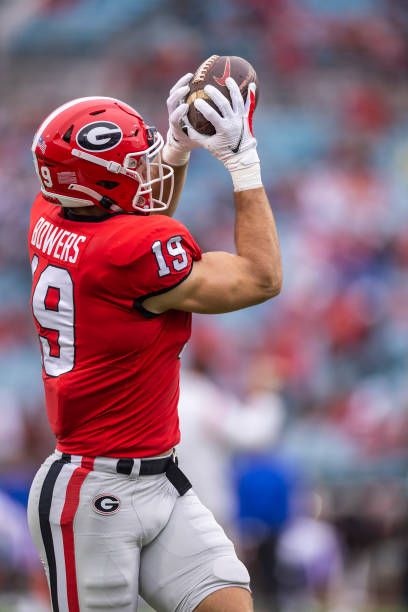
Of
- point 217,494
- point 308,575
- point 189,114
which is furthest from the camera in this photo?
point 308,575

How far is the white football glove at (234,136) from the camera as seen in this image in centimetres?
326

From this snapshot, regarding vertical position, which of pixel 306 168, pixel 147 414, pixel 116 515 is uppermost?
pixel 306 168

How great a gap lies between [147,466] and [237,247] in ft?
2.26

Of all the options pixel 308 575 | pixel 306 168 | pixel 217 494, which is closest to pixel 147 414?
pixel 217 494

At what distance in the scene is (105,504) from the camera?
10.5ft

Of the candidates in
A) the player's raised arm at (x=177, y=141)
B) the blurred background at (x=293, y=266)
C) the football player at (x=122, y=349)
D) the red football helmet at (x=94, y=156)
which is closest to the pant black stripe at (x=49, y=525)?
the football player at (x=122, y=349)

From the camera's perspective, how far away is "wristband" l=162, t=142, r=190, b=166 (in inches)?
147

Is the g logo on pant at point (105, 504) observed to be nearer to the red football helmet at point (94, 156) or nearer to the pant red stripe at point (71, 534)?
the pant red stripe at point (71, 534)

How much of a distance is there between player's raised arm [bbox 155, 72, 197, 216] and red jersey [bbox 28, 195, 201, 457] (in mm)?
479

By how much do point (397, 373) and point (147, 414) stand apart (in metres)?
6.06

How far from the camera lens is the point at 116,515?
3.20 meters

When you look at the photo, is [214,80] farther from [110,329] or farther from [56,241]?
[110,329]

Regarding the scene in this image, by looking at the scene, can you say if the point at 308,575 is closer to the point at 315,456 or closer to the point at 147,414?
the point at 315,456

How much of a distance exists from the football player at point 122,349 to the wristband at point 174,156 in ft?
1.24
